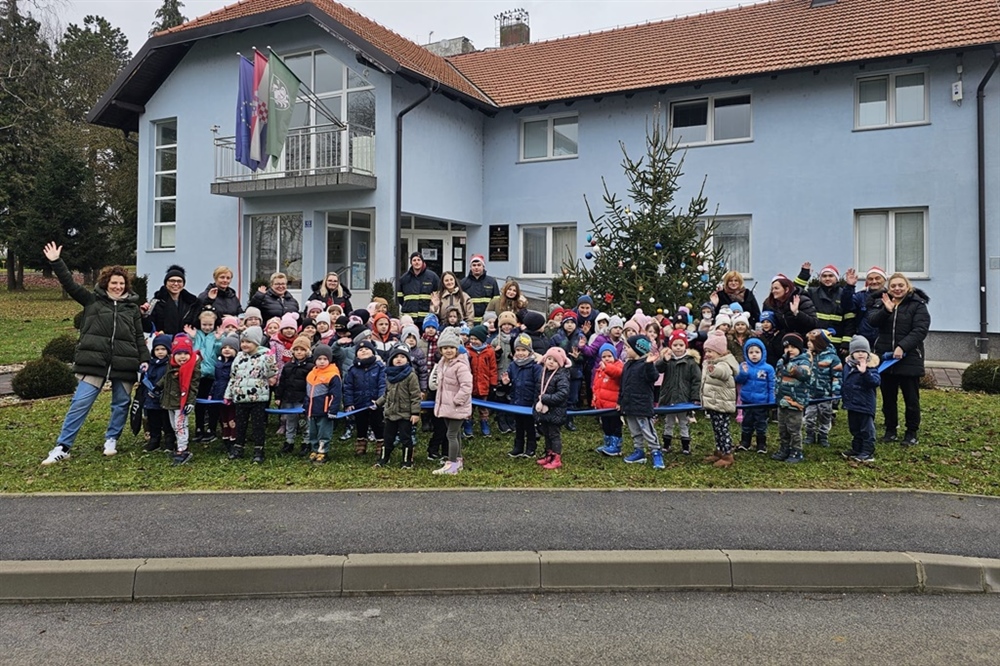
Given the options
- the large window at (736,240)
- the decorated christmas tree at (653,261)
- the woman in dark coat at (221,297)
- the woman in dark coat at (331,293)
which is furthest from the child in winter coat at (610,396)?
the large window at (736,240)

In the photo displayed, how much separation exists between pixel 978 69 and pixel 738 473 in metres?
13.4

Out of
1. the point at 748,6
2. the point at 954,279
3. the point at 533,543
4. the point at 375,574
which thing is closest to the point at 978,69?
the point at 954,279

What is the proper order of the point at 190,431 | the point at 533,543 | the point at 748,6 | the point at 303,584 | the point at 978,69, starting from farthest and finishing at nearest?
1. the point at 748,6
2. the point at 978,69
3. the point at 190,431
4. the point at 533,543
5. the point at 303,584

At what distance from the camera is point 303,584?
14.8 feet

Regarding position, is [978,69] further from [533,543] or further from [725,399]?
[533,543]

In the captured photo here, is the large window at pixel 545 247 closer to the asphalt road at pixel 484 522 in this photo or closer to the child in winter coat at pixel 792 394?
the child in winter coat at pixel 792 394

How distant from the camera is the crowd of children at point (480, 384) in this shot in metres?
7.07

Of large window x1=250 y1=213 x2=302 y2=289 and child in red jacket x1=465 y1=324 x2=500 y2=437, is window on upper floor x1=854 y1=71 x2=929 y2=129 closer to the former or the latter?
child in red jacket x1=465 y1=324 x2=500 y2=437

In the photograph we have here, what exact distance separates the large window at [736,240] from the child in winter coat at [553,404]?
11545mm

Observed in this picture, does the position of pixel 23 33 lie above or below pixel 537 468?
above

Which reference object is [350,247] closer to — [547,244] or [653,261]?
[547,244]

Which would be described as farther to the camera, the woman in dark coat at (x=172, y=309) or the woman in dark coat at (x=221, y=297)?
the woman in dark coat at (x=221, y=297)

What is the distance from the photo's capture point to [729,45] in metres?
18.4

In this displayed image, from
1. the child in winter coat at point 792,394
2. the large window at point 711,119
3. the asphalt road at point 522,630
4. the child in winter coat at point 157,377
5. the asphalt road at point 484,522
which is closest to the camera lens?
the asphalt road at point 522,630
